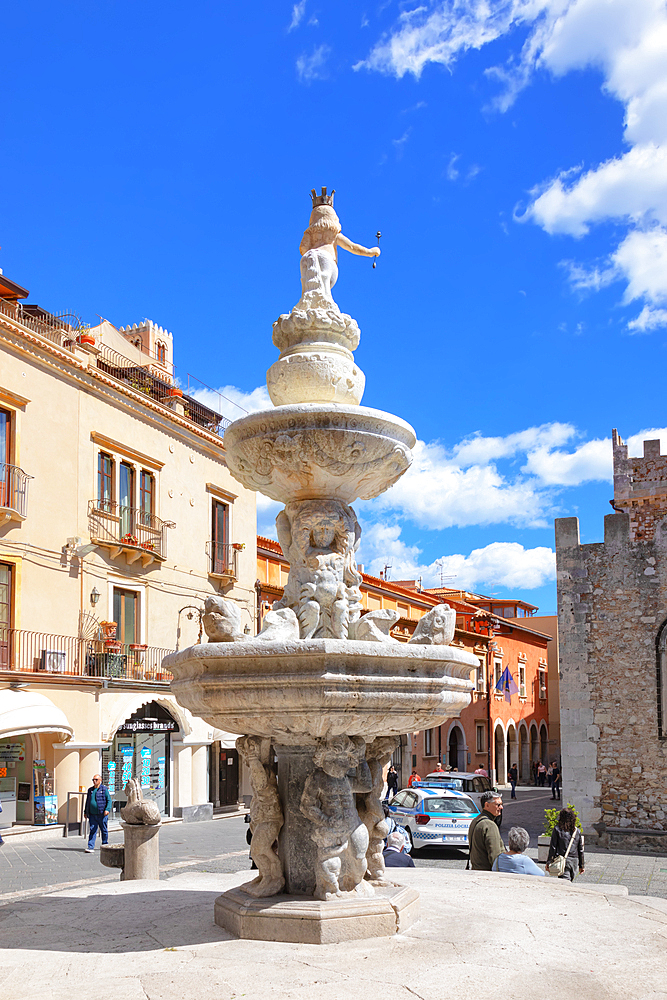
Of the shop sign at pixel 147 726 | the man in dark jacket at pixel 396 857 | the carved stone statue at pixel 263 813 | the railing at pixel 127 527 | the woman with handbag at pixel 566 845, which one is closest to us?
the carved stone statue at pixel 263 813

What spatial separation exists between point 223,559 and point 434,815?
1213cm

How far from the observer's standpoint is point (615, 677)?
742 inches

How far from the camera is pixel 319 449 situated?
6438 millimetres

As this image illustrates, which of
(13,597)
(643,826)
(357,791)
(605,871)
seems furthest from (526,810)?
(357,791)

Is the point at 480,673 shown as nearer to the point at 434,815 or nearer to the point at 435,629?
the point at 434,815

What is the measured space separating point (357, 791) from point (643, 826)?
46.1 ft

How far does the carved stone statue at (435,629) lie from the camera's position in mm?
6137

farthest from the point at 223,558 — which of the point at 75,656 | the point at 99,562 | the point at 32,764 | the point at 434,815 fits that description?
the point at 434,815

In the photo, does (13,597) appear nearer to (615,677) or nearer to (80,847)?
(80,847)

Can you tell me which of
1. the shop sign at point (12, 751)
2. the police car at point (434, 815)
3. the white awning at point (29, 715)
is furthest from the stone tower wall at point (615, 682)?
the shop sign at point (12, 751)

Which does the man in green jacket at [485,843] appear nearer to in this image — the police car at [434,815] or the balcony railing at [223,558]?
the police car at [434,815]

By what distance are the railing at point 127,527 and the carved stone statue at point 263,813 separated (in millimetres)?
17232

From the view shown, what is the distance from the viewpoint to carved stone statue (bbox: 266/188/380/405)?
695cm

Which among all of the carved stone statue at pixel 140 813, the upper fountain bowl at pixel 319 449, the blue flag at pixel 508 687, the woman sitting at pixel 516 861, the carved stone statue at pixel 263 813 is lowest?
the blue flag at pixel 508 687
